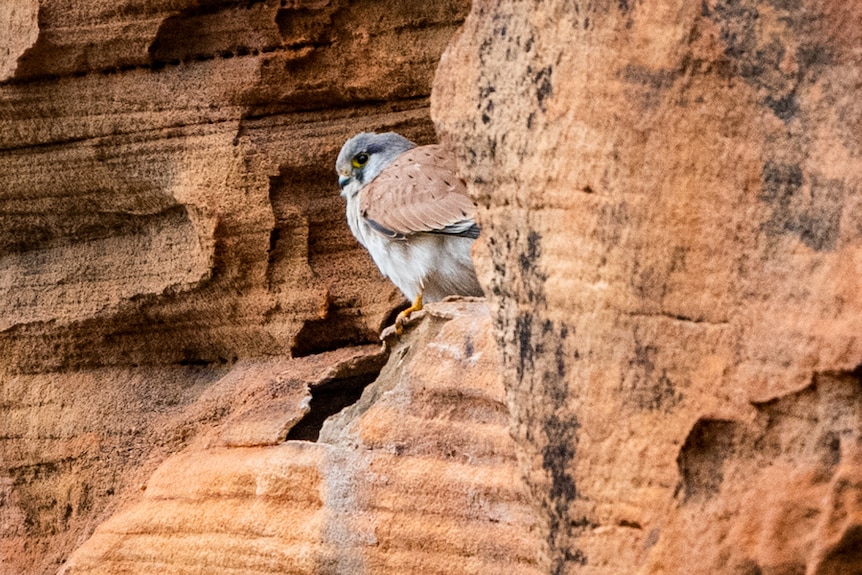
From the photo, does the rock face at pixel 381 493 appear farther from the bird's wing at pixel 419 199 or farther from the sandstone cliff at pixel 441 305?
the bird's wing at pixel 419 199

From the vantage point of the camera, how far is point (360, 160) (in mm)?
4008

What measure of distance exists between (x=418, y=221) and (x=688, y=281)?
172cm

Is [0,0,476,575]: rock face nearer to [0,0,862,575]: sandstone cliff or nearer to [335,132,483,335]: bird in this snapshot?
[0,0,862,575]: sandstone cliff

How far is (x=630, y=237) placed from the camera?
212 cm

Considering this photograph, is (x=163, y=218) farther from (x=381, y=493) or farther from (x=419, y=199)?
(x=381, y=493)

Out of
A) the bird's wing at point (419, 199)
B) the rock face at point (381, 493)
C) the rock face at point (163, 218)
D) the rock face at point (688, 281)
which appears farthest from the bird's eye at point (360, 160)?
the rock face at point (688, 281)

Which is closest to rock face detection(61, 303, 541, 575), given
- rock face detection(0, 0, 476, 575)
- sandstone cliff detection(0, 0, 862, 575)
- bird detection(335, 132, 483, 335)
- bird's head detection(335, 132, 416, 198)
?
sandstone cliff detection(0, 0, 862, 575)

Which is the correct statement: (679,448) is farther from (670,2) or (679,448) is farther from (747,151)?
(670,2)

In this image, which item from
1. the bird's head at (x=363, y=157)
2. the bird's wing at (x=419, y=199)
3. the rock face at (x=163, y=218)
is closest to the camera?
the bird's wing at (x=419, y=199)

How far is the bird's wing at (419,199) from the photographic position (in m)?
3.69

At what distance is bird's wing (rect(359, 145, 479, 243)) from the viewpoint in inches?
145

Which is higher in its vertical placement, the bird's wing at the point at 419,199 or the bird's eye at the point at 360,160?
the bird's eye at the point at 360,160

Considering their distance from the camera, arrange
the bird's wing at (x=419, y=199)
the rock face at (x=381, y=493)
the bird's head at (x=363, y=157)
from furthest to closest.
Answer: the bird's head at (x=363, y=157)
the bird's wing at (x=419, y=199)
the rock face at (x=381, y=493)

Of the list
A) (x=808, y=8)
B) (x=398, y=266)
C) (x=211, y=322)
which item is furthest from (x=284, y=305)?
(x=808, y=8)
